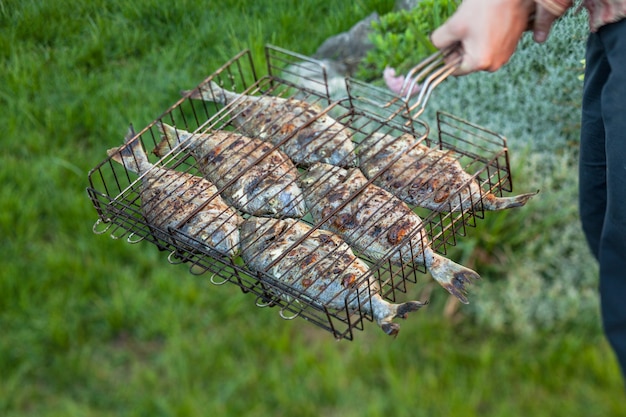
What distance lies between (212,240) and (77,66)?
9.83 ft

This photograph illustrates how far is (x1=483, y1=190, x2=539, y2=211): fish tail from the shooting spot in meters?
2.61

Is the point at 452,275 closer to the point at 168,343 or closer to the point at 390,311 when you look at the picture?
the point at 390,311

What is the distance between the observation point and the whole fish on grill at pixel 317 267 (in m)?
2.38

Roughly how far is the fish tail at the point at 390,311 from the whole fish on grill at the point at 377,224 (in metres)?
0.13

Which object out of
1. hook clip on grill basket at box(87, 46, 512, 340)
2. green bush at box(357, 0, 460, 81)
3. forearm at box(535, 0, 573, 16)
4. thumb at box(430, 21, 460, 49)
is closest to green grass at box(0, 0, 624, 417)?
green bush at box(357, 0, 460, 81)

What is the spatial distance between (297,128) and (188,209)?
53cm

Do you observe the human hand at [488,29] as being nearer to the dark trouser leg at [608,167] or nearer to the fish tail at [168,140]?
the dark trouser leg at [608,167]

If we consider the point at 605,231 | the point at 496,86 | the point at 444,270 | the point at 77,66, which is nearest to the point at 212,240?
the point at 444,270

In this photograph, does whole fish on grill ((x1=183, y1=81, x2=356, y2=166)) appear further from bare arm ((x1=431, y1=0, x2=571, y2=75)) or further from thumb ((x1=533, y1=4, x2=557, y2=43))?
thumb ((x1=533, y1=4, x2=557, y2=43))

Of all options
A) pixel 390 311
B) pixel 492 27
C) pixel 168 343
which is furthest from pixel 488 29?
pixel 168 343

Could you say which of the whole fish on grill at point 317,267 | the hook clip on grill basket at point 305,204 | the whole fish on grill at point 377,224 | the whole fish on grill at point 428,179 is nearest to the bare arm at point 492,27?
the hook clip on grill basket at point 305,204

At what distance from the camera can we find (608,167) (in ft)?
7.59

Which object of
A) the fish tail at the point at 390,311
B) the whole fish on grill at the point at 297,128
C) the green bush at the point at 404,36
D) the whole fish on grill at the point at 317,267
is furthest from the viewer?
the green bush at the point at 404,36

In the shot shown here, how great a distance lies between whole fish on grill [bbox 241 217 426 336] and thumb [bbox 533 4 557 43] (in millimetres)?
816
